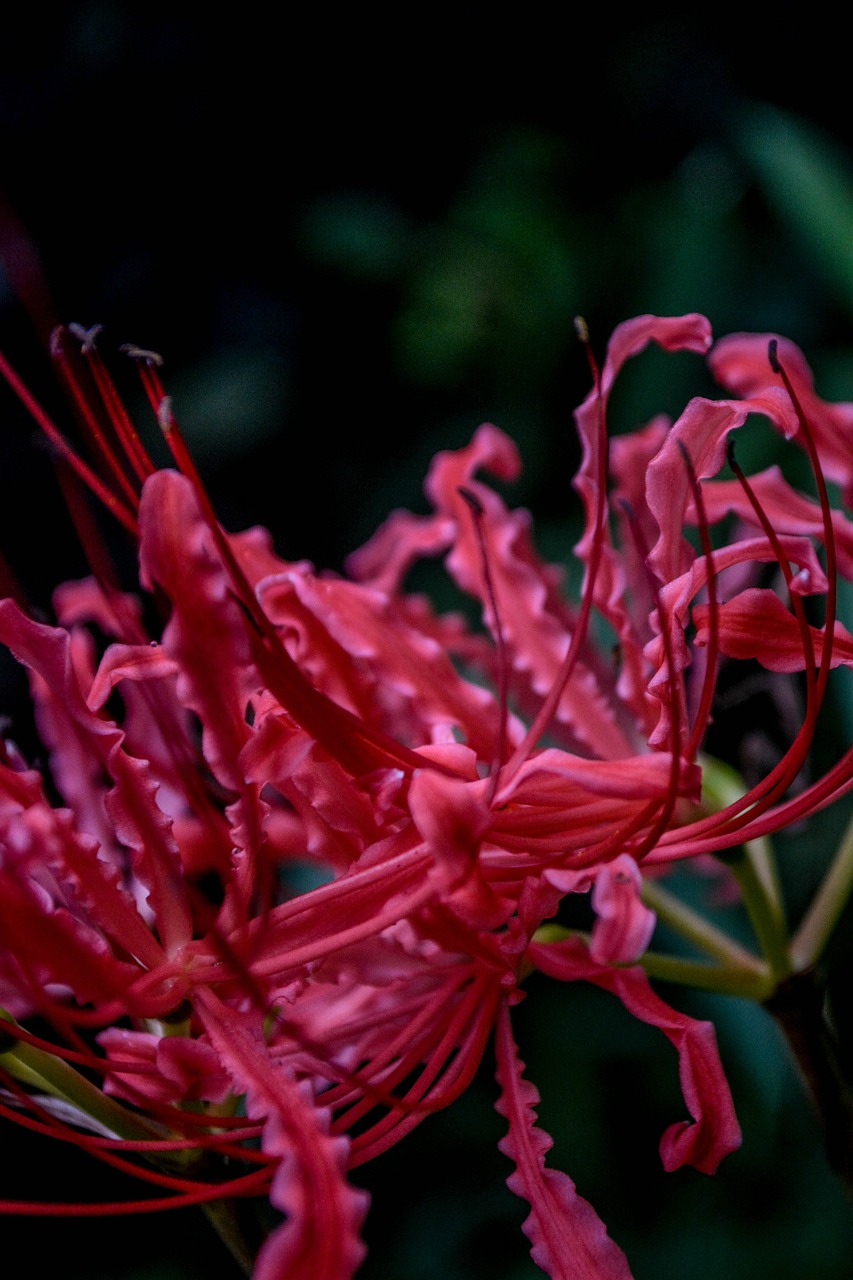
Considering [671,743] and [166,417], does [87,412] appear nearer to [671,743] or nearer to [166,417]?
[166,417]

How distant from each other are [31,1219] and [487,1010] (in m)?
0.70

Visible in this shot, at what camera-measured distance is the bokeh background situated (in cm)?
122

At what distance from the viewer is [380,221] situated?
1327 mm

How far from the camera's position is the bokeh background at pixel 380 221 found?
122cm

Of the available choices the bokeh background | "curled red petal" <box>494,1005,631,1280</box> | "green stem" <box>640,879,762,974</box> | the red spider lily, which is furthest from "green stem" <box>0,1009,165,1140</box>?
the bokeh background

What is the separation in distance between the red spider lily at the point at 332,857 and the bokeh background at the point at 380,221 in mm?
611

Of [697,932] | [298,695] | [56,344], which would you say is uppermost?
[56,344]

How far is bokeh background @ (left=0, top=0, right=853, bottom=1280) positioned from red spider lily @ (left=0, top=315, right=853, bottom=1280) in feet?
2.00

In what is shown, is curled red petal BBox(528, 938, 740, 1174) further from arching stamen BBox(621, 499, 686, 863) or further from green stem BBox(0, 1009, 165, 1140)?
green stem BBox(0, 1009, 165, 1140)

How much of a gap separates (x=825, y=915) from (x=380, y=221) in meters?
0.95

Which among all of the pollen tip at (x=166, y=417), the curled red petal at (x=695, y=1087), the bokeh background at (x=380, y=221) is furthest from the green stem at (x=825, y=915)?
the bokeh background at (x=380, y=221)

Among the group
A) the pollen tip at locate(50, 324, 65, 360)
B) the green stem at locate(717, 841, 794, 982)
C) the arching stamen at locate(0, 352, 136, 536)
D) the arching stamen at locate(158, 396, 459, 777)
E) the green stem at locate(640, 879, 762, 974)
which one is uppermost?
the pollen tip at locate(50, 324, 65, 360)

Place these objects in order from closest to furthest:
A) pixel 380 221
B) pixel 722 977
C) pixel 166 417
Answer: pixel 166 417 → pixel 722 977 → pixel 380 221

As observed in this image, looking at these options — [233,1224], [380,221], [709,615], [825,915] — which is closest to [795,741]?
[709,615]
